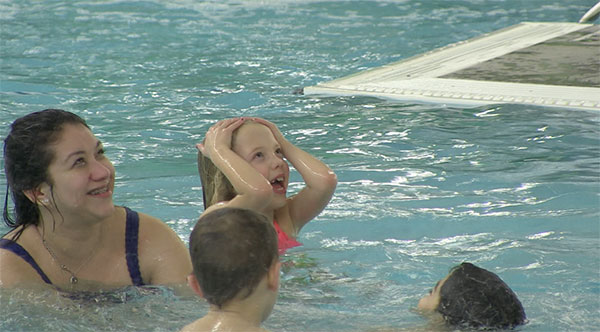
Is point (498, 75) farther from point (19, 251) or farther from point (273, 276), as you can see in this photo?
point (273, 276)

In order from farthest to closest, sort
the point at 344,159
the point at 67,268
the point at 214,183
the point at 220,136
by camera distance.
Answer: the point at 344,159
the point at 214,183
the point at 220,136
the point at 67,268

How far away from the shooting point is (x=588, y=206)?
5000 mm

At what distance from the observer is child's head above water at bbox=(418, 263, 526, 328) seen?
9.62ft

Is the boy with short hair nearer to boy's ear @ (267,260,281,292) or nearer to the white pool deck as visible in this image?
boy's ear @ (267,260,281,292)

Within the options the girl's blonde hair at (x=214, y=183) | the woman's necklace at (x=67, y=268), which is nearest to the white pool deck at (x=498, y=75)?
the girl's blonde hair at (x=214, y=183)

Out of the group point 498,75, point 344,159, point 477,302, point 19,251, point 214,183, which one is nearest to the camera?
point 477,302

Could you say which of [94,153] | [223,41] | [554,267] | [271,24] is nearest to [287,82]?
[223,41]

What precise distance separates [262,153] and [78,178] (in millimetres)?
860

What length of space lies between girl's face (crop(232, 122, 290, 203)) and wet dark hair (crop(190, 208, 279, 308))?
124cm

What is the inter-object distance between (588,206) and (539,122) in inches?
66.2

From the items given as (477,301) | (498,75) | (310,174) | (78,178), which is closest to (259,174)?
(310,174)

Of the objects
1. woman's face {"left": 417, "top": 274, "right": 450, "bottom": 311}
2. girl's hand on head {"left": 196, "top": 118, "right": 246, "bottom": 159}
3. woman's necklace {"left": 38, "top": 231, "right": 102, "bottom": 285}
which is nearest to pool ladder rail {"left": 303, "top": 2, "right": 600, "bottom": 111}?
girl's hand on head {"left": 196, "top": 118, "right": 246, "bottom": 159}

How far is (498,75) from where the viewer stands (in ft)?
26.8

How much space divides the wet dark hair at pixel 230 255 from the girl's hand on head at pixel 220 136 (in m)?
1.23
